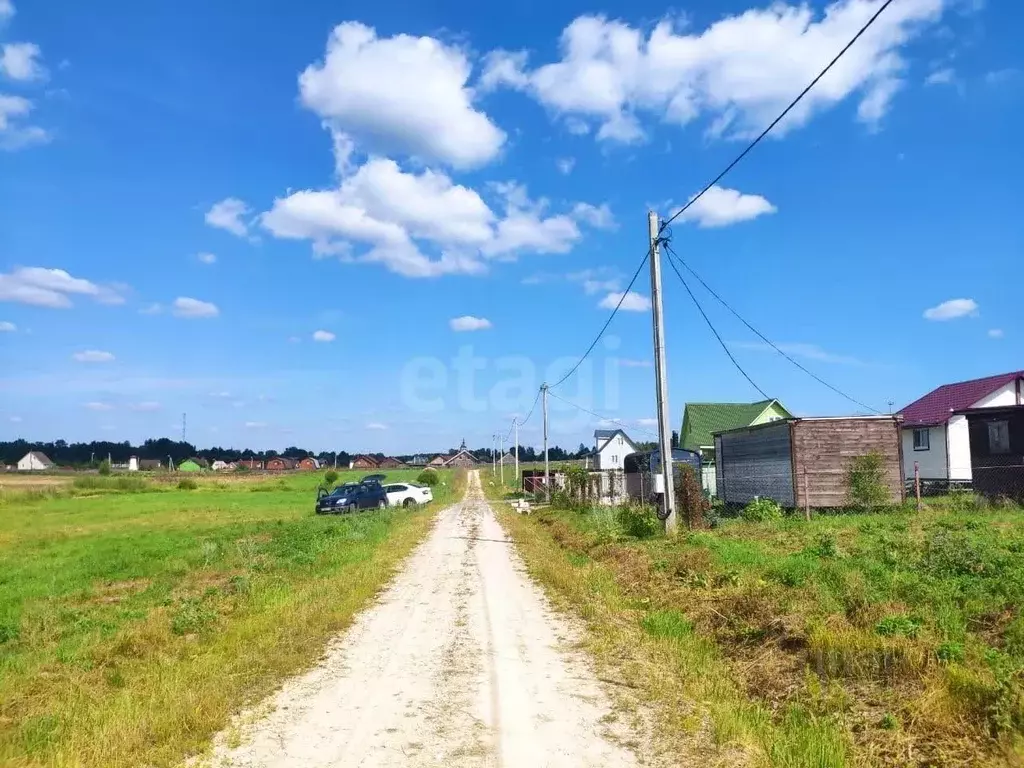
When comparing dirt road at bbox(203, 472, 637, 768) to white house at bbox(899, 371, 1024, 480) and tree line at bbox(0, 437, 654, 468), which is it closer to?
white house at bbox(899, 371, 1024, 480)

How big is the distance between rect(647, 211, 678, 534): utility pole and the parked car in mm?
22496

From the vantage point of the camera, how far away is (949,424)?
33469 millimetres

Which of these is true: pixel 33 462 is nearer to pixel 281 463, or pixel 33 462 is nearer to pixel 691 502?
pixel 281 463

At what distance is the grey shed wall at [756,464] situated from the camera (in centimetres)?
2394

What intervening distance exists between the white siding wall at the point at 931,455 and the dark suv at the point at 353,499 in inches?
992

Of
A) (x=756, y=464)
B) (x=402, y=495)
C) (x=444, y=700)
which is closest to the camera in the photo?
(x=444, y=700)

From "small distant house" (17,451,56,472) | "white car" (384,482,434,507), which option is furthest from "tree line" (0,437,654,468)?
"white car" (384,482,434,507)

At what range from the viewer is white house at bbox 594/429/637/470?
6919 cm

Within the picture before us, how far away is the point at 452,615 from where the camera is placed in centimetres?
1090

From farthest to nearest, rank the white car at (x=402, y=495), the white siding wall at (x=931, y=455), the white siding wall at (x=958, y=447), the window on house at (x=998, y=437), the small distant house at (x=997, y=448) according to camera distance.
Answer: the white car at (x=402, y=495)
the white siding wall at (x=931, y=455)
the white siding wall at (x=958, y=447)
the window on house at (x=998, y=437)
the small distant house at (x=997, y=448)

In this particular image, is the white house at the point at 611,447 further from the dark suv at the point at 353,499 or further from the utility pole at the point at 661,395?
the utility pole at the point at 661,395

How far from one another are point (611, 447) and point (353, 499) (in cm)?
3694

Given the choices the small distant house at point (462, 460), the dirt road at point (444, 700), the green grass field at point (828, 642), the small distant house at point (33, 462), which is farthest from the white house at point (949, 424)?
the small distant house at point (462, 460)

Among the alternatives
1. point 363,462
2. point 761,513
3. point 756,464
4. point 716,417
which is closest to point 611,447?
point 716,417
